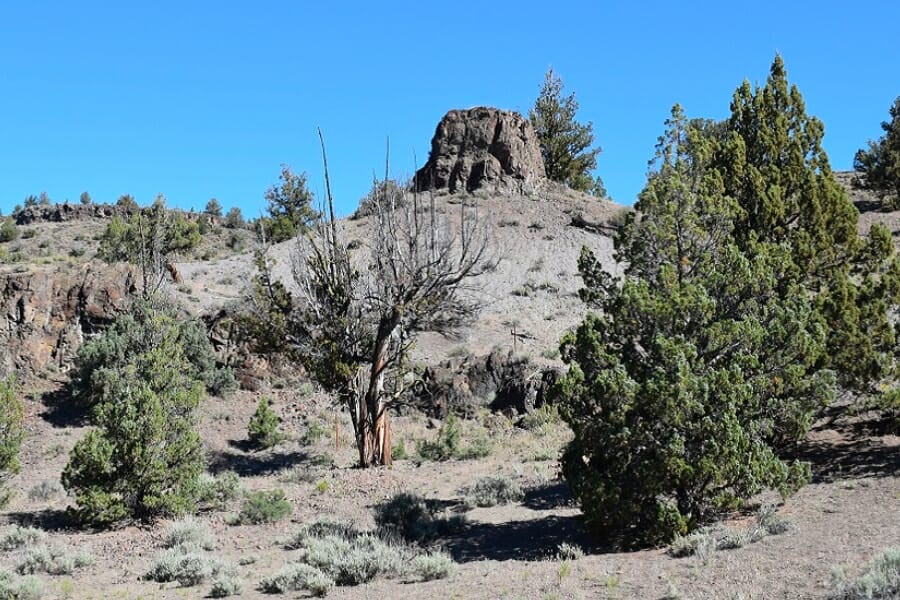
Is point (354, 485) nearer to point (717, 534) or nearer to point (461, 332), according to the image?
point (717, 534)

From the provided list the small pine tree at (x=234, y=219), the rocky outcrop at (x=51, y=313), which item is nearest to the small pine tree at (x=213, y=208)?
the small pine tree at (x=234, y=219)

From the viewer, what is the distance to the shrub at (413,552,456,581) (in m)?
10.2

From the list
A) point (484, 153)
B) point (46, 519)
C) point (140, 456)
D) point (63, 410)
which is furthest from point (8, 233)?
point (140, 456)

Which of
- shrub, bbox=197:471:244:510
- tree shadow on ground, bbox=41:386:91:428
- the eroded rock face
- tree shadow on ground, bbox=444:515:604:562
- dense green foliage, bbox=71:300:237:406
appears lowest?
tree shadow on ground, bbox=444:515:604:562

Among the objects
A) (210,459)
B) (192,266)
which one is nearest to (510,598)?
(210,459)

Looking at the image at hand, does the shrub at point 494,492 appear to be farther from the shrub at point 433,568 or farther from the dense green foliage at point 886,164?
the dense green foliage at point 886,164

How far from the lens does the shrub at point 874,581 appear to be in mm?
7078

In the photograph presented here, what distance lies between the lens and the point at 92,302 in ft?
81.4

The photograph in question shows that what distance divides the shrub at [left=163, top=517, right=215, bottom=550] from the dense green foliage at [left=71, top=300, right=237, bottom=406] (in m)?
8.89

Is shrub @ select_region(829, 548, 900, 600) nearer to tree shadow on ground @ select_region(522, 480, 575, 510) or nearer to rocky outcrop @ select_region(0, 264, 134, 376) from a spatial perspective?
tree shadow on ground @ select_region(522, 480, 575, 510)

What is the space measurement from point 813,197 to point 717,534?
6450 millimetres

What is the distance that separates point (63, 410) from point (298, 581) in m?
15.4

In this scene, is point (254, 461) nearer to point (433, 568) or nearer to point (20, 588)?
point (20, 588)

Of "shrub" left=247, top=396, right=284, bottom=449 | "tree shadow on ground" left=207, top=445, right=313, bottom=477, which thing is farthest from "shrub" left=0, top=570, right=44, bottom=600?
"shrub" left=247, top=396, right=284, bottom=449
